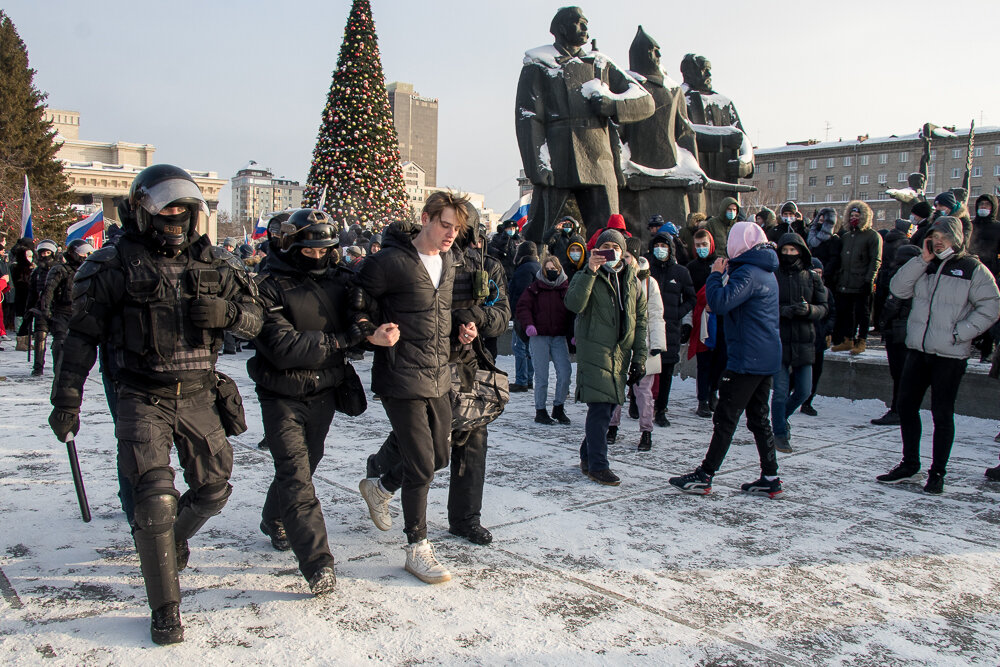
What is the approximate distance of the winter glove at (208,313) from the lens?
3145mm

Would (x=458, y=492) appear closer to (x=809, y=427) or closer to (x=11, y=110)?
(x=809, y=427)

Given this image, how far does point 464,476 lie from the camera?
4.23 meters

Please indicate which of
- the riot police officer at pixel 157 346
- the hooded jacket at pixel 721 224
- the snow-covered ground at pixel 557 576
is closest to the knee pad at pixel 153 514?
the riot police officer at pixel 157 346

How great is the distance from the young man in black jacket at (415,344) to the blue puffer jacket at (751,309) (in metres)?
2.24

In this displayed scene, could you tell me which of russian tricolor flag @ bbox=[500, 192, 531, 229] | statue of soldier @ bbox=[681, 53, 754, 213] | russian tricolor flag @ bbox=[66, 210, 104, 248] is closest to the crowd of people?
russian tricolor flag @ bbox=[500, 192, 531, 229]

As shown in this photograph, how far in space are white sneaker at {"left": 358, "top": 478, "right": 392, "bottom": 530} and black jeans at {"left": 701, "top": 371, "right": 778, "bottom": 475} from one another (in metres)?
2.16

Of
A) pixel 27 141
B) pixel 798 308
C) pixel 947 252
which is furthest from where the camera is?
pixel 27 141

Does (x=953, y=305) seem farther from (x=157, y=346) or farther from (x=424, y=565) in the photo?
(x=157, y=346)

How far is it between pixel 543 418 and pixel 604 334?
2.10 m

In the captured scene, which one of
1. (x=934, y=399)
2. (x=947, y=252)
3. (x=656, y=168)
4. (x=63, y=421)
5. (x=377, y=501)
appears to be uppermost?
(x=656, y=168)

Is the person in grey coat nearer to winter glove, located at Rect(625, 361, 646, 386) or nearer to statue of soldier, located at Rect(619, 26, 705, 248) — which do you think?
winter glove, located at Rect(625, 361, 646, 386)

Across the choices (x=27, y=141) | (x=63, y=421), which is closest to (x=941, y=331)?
(x=63, y=421)

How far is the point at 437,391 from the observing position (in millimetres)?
3766

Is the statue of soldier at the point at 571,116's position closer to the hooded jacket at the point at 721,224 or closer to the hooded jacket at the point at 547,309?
the hooded jacket at the point at 721,224
